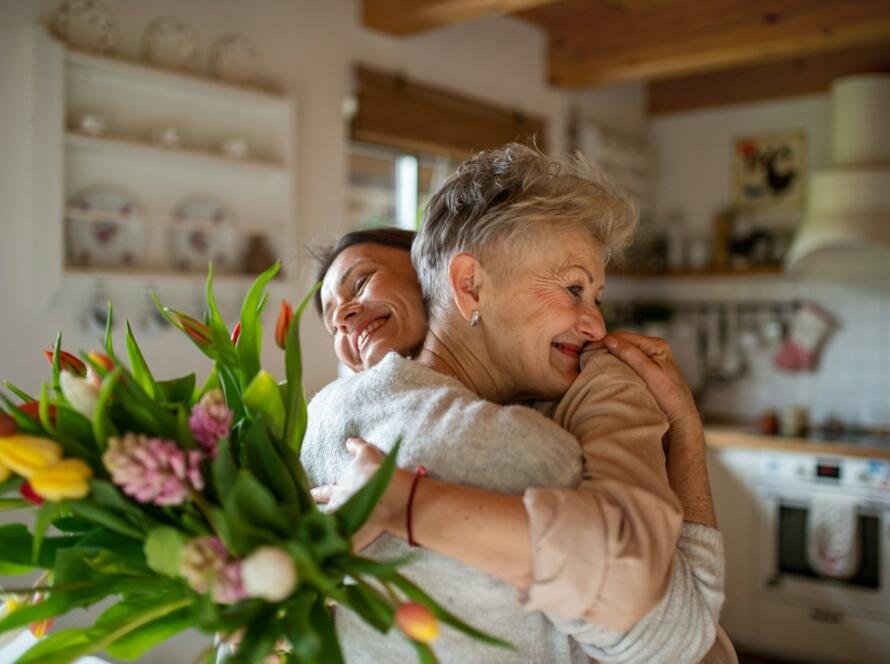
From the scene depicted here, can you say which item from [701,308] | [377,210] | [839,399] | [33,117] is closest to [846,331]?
[839,399]

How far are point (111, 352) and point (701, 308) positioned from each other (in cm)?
481

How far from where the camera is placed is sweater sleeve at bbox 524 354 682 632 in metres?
0.86

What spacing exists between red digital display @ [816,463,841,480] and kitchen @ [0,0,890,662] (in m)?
0.02

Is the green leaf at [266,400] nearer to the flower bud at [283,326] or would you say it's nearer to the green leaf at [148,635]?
the flower bud at [283,326]

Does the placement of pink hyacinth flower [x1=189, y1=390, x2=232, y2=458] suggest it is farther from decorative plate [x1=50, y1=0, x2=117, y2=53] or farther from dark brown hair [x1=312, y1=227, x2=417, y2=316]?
decorative plate [x1=50, y1=0, x2=117, y2=53]

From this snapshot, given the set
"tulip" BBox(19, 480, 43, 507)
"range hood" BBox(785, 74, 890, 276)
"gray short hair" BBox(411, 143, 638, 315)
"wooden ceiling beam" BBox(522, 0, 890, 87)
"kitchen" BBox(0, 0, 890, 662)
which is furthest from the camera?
"range hood" BBox(785, 74, 890, 276)

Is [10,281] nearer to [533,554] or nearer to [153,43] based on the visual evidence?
[153,43]

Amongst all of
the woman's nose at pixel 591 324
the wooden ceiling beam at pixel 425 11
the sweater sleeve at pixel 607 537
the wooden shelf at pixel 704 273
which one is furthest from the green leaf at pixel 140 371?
the wooden shelf at pixel 704 273

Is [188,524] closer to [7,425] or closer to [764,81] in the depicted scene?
[7,425]

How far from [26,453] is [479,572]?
496 millimetres

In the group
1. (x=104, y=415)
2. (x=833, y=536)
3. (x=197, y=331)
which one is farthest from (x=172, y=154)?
(x=833, y=536)

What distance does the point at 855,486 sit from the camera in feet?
13.0

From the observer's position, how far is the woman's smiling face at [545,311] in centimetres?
116

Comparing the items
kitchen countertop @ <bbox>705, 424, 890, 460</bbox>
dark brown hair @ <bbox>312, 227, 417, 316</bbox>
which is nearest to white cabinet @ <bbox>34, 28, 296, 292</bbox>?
dark brown hair @ <bbox>312, 227, 417, 316</bbox>
